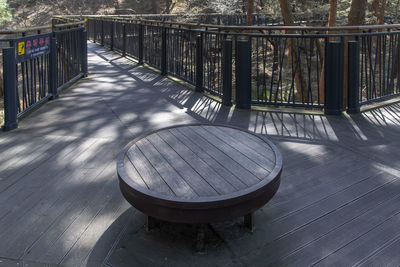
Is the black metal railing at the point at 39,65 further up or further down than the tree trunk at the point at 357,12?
further down

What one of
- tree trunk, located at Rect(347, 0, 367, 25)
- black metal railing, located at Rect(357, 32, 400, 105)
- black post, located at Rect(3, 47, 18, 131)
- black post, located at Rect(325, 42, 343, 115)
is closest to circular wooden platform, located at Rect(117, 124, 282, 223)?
black post, located at Rect(3, 47, 18, 131)

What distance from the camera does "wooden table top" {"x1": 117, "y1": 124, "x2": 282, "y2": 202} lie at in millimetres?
2439

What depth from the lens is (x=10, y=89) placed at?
16.4 ft

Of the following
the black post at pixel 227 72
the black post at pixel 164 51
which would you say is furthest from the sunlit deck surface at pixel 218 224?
the black post at pixel 164 51

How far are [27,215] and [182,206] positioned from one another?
1479 millimetres

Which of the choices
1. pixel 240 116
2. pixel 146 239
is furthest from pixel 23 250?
pixel 240 116

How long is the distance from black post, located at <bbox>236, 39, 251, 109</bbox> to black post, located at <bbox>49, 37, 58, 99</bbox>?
10.7ft

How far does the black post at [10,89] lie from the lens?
16.1ft

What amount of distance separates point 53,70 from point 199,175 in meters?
5.16

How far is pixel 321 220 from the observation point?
294 centimetres

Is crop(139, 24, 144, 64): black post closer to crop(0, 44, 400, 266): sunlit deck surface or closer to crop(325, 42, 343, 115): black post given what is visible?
crop(0, 44, 400, 266): sunlit deck surface

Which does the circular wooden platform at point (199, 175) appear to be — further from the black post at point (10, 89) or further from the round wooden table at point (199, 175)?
the black post at point (10, 89)

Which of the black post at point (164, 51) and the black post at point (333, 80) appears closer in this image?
the black post at point (333, 80)

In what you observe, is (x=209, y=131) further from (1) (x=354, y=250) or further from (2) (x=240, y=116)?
(2) (x=240, y=116)
